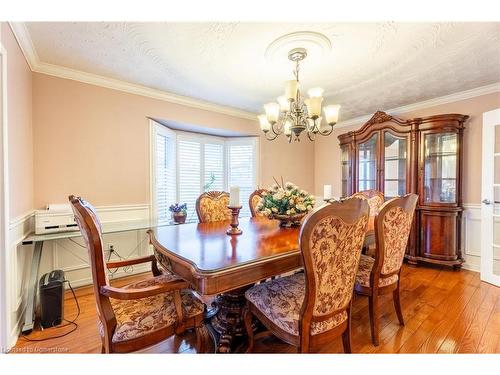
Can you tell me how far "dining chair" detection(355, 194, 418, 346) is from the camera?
5.20 ft

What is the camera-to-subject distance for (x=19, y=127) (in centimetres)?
187

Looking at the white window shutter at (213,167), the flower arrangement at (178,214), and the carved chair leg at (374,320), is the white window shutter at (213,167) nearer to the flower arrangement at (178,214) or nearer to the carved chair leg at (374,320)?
the flower arrangement at (178,214)

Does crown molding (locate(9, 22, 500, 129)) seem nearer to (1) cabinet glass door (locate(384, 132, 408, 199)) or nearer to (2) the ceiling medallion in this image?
(1) cabinet glass door (locate(384, 132, 408, 199))

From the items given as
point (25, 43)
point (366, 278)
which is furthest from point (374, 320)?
point (25, 43)

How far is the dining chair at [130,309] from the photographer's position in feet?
3.57

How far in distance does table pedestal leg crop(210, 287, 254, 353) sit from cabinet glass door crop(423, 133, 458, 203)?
2859mm

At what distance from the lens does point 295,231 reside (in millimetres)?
1827

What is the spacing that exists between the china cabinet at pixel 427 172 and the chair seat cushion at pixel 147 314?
309 centimetres

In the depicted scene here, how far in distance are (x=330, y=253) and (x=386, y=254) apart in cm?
83

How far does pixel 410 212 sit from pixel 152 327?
1854mm

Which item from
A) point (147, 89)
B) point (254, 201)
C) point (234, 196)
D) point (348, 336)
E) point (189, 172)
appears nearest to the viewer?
point (348, 336)

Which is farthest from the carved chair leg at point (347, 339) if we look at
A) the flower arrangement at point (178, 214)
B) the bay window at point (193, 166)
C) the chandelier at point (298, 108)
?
the flower arrangement at point (178, 214)

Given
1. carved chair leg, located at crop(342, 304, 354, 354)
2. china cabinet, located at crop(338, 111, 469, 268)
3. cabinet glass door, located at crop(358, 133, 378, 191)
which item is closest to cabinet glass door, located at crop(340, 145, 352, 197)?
cabinet glass door, located at crop(358, 133, 378, 191)

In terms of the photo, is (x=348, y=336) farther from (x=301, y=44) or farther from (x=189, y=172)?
(x=189, y=172)
